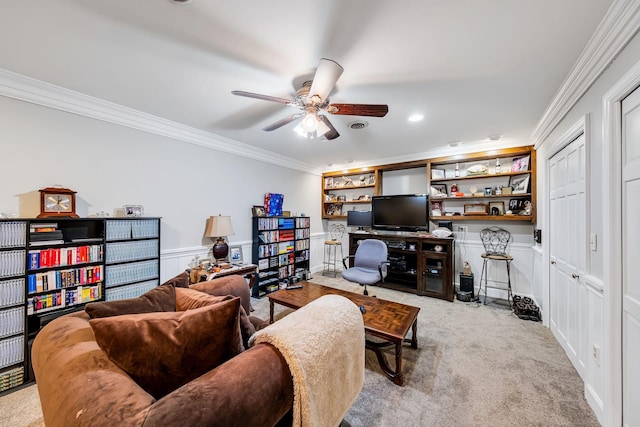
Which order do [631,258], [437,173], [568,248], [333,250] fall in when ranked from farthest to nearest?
1. [333,250]
2. [437,173]
3. [568,248]
4. [631,258]

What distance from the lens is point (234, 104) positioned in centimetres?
245

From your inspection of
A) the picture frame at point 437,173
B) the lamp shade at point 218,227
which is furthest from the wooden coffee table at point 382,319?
the picture frame at point 437,173

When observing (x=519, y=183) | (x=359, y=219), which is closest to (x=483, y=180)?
(x=519, y=183)

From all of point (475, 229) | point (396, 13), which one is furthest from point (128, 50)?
point (475, 229)

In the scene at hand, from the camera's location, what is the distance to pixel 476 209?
389 centimetres

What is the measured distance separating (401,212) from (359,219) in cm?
97

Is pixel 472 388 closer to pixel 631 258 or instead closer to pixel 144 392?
pixel 631 258

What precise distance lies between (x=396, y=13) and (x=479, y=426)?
256 centimetres

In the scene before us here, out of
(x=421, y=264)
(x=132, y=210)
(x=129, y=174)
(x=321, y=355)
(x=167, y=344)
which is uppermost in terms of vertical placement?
(x=129, y=174)

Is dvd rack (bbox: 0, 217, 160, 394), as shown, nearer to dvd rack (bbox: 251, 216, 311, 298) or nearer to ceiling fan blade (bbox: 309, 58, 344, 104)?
dvd rack (bbox: 251, 216, 311, 298)

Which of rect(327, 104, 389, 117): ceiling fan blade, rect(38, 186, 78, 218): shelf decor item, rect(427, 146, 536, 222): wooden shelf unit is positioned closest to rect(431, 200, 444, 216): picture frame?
rect(427, 146, 536, 222): wooden shelf unit

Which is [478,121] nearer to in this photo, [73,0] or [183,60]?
[183,60]

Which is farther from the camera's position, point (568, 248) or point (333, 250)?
point (333, 250)

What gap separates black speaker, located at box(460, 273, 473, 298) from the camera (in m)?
3.70
